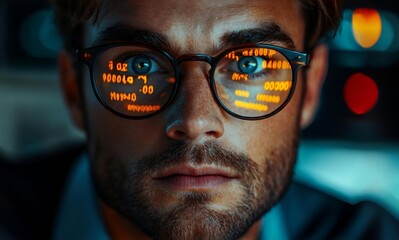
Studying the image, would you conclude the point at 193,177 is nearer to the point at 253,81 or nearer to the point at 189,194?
the point at 189,194

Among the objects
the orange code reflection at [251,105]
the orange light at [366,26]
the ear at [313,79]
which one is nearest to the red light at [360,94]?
the orange light at [366,26]

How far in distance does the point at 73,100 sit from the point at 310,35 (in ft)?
2.18

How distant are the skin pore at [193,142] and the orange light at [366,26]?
870mm

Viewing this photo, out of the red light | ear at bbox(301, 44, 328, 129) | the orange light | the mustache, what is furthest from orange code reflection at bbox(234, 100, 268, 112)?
the red light

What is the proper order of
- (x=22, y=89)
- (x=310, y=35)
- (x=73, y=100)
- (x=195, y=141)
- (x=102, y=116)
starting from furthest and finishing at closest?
(x=22, y=89), (x=73, y=100), (x=310, y=35), (x=102, y=116), (x=195, y=141)

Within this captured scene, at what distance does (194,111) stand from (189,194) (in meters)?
0.19

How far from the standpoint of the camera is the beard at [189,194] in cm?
160

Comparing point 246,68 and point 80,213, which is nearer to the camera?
point 246,68

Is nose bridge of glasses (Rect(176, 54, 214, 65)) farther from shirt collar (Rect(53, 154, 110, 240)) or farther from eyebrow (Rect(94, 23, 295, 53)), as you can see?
shirt collar (Rect(53, 154, 110, 240))

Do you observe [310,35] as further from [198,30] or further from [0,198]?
[0,198]

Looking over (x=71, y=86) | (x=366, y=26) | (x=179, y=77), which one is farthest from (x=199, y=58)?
(x=366, y=26)

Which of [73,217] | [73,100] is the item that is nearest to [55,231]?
[73,217]

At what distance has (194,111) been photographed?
1.54 m

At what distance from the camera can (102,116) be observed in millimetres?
1720
